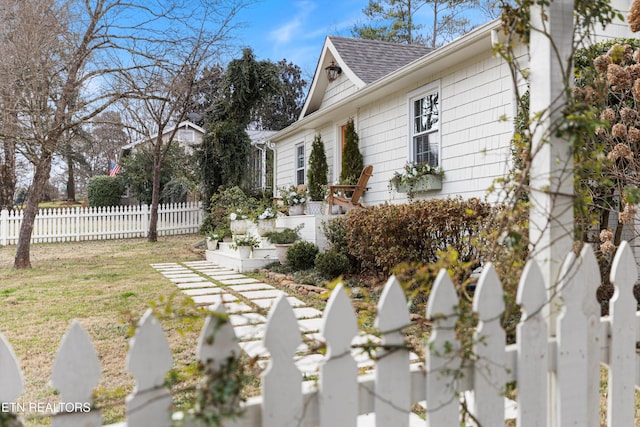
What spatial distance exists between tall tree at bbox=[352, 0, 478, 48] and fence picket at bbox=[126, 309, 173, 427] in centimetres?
1987

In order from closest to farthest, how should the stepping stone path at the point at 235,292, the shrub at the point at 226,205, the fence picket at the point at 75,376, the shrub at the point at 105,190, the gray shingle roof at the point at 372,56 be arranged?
the fence picket at the point at 75,376
the stepping stone path at the point at 235,292
the gray shingle roof at the point at 372,56
the shrub at the point at 226,205
the shrub at the point at 105,190

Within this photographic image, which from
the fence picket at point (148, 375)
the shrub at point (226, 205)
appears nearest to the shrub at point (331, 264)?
the shrub at point (226, 205)

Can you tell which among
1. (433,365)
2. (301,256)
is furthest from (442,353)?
(301,256)

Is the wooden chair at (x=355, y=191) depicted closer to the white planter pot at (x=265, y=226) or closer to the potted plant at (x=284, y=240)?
the potted plant at (x=284, y=240)

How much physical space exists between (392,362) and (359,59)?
34.5ft

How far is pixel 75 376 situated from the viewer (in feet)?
3.30

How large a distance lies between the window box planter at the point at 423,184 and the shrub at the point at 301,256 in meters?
1.86

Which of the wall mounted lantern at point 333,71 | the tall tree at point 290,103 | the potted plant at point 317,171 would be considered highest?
the tall tree at point 290,103

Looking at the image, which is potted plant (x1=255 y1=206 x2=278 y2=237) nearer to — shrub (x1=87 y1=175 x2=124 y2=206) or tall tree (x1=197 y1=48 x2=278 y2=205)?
tall tree (x1=197 y1=48 x2=278 y2=205)

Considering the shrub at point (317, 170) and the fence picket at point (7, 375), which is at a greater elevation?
the shrub at point (317, 170)

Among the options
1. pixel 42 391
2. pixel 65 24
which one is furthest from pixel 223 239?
pixel 42 391

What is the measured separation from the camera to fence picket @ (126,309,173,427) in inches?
41.0

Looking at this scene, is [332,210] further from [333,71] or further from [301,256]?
[333,71]

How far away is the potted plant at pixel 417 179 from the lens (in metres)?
7.04
